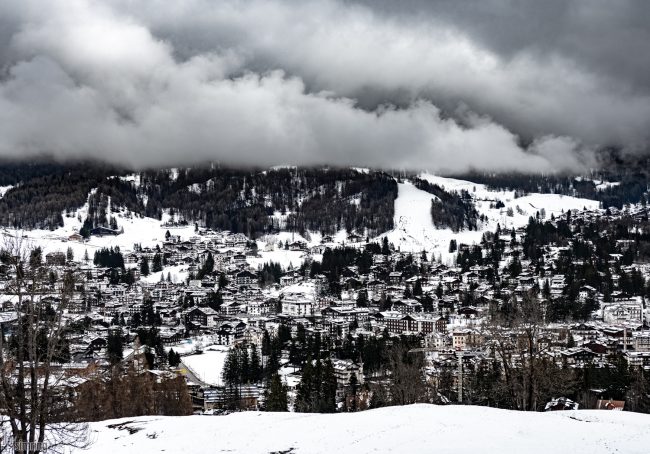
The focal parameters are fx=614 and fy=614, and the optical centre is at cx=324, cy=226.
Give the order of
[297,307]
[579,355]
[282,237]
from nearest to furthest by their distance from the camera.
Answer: [579,355] < [297,307] < [282,237]

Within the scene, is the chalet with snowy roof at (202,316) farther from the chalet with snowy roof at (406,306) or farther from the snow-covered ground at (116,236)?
the snow-covered ground at (116,236)

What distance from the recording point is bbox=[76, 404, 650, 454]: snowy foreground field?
14828 mm

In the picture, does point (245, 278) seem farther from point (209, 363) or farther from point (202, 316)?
point (209, 363)

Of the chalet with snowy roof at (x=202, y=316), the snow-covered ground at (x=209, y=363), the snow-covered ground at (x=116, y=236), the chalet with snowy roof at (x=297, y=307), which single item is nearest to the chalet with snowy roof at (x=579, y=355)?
the snow-covered ground at (x=209, y=363)

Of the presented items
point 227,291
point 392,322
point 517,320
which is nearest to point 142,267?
point 227,291

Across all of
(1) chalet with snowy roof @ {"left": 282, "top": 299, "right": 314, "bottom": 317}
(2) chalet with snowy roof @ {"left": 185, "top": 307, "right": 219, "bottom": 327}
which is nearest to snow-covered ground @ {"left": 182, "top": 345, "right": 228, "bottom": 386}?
(2) chalet with snowy roof @ {"left": 185, "top": 307, "right": 219, "bottom": 327}

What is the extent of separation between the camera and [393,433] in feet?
54.6

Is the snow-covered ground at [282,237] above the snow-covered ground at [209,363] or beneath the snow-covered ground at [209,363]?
above

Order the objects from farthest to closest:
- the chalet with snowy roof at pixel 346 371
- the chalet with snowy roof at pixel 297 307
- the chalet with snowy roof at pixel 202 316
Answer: the chalet with snowy roof at pixel 297 307
the chalet with snowy roof at pixel 202 316
the chalet with snowy roof at pixel 346 371

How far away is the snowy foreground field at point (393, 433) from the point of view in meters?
14.8

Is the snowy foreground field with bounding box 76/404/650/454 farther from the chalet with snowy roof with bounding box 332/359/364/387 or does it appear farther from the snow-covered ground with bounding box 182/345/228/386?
the snow-covered ground with bounding box 182/345/228/386

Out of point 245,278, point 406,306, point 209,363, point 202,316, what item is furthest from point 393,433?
point 245,278

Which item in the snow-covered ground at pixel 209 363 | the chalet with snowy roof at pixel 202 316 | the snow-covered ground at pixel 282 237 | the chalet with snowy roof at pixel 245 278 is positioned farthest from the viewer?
the snow-covered ground at pixel 282 237

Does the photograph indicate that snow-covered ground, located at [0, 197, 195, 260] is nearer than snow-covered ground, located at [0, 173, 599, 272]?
No
